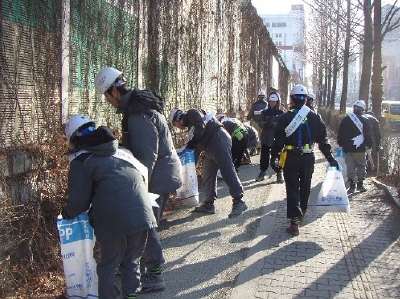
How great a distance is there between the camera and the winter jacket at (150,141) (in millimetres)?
4320

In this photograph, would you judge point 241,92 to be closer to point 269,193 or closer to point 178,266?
point 269,193

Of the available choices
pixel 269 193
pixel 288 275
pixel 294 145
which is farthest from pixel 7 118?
pixel 269 193

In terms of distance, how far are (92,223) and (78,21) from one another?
2577 millimetres

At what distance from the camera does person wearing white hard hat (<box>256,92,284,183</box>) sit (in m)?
9.85

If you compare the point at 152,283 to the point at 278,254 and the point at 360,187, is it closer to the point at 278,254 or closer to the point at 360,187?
the point at 278,254

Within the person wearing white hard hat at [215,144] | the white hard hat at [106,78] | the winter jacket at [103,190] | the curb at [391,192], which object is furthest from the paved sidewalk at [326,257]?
the white hard hat at [106,78]

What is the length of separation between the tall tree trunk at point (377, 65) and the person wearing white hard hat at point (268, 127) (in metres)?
3.83

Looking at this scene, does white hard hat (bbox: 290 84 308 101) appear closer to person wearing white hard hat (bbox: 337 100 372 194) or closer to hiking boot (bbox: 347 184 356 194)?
person wearing white hard hat (bbox: 337 100 372 194)

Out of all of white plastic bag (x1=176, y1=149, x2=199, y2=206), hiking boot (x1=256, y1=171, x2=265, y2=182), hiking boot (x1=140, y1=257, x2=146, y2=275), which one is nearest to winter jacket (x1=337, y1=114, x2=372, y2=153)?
hiking boot (x1=256, y1=171, x2=265, y2=182)

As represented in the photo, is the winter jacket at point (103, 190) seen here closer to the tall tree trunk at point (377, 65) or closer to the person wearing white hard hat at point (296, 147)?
the person wearing white hard hat at point (296, 147)

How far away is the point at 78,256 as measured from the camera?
12.4 feet

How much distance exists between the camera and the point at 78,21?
5.21m

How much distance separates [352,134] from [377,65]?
4370mm

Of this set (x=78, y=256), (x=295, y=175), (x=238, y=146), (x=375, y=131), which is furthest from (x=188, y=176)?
(x=375, y=131)
